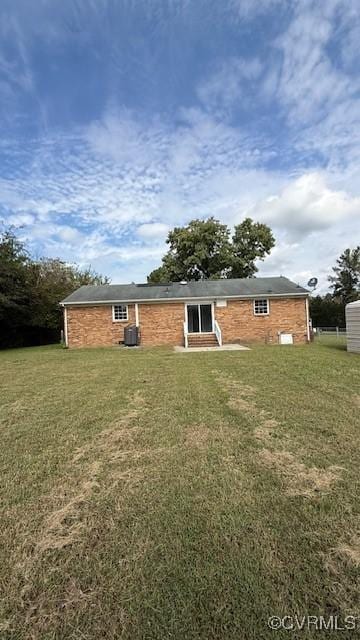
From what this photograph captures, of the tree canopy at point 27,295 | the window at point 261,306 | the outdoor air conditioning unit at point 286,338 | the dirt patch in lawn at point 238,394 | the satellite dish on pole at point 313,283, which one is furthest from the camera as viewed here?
the tree canopy at point 27,295

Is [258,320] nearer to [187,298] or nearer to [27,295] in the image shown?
[187,298]

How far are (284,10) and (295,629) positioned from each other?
11.9 metres

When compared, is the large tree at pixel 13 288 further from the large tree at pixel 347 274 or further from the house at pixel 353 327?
the large tree at pixel 347 274

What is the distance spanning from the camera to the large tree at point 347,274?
49.9 m

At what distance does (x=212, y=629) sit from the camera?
4.88 feet

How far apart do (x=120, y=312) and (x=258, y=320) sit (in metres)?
7.48

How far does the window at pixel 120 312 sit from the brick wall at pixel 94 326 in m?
0.22

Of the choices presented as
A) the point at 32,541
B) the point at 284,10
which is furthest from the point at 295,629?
the point at 284,10

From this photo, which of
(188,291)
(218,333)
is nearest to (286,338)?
(218,333)

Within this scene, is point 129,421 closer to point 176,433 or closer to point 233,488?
point 176,433

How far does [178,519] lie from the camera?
228cm

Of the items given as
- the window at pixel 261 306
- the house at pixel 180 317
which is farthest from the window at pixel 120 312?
the window at pixel 261 306

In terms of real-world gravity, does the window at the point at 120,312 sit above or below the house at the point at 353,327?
above

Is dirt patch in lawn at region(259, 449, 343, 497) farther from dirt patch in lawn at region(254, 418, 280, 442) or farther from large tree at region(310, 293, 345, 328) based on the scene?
large tree at region(310, 293, 345, 328)
